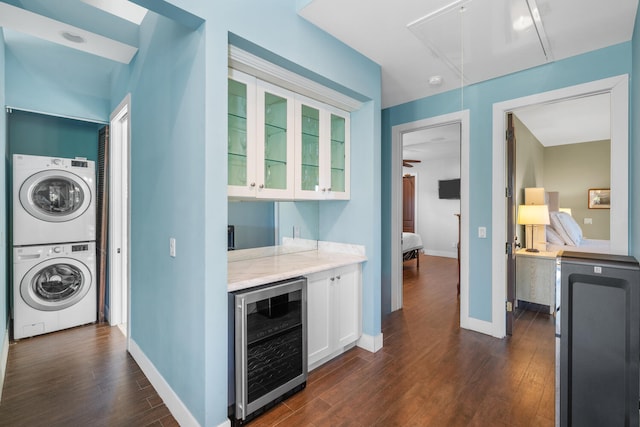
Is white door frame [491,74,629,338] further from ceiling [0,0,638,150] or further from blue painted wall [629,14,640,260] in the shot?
ceiling [0,0,638,150]

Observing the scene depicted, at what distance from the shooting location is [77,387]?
7.47 ft

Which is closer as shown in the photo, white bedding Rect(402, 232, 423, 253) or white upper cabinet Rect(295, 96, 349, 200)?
white upper cabinet Rect(295, 96, 349, 200)

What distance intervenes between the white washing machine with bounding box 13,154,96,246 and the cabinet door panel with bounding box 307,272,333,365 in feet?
8.97

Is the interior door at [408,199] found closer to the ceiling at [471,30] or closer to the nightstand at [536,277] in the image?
the nightstand at [536,277]

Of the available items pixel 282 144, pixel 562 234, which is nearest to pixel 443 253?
pixel 562 234

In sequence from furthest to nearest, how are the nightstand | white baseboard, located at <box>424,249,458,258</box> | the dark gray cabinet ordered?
white baseboard, located at <box>424,249,458,258</box> < the nightstand < the dark gray cabinet

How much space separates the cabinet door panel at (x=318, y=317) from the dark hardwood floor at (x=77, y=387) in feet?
3.35

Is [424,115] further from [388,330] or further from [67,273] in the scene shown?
[67,273]

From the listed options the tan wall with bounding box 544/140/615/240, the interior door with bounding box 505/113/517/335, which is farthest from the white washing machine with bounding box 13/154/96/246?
the tan wall with bounding box 544/140/615/240

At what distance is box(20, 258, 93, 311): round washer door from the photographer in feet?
10.1

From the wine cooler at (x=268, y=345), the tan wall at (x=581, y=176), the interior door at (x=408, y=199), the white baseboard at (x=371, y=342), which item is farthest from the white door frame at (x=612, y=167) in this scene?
the interior door at (x=408, y=199)

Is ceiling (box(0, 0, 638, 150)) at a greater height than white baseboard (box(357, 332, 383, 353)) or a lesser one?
greater

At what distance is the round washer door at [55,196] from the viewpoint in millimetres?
3059

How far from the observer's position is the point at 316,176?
2.64 meters
